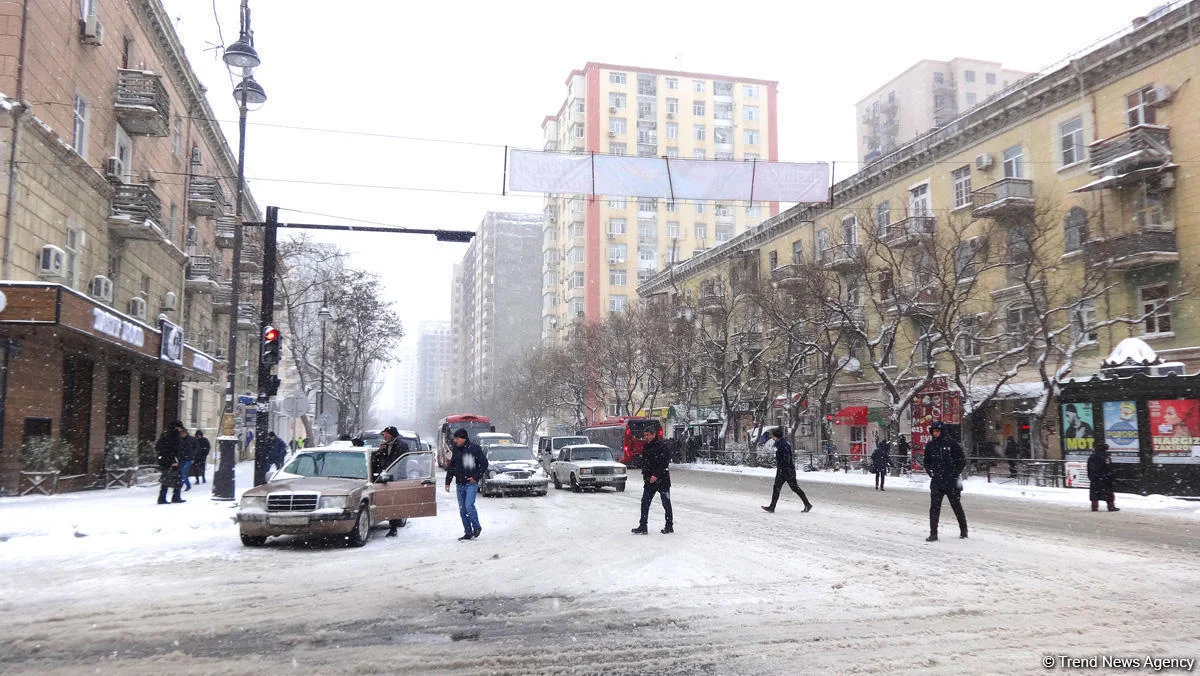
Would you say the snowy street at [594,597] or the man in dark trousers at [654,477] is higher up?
the man in dark trousers at [654,477]

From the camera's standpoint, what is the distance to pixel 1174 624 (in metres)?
6.61

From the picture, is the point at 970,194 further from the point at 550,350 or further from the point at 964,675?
the point at 550,350

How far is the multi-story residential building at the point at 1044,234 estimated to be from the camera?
28.1 m

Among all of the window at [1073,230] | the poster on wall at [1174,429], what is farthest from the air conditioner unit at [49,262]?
the window at [1073,230]

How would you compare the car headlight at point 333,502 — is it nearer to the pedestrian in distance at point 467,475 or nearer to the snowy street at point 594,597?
the snowy street at point 594,597

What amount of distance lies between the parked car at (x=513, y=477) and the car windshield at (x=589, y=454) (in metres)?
2.10

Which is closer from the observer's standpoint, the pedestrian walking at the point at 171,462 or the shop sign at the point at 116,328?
the pedestrian walking at the point at 171,462

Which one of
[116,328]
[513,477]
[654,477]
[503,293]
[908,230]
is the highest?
[503,293]

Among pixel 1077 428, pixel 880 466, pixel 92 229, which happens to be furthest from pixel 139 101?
pixel 1077 428

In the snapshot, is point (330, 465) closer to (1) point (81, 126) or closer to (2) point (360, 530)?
(2) point (360, 530)

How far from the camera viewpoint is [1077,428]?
22984mm

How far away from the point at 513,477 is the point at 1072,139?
26.6 meters

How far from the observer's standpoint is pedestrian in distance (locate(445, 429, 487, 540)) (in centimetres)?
1248

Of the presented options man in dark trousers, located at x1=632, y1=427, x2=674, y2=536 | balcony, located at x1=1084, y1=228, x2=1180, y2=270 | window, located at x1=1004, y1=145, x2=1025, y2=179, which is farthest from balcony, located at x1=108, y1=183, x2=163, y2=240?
window, located at x1=1004, y1=145, x2=1025, y2=179
